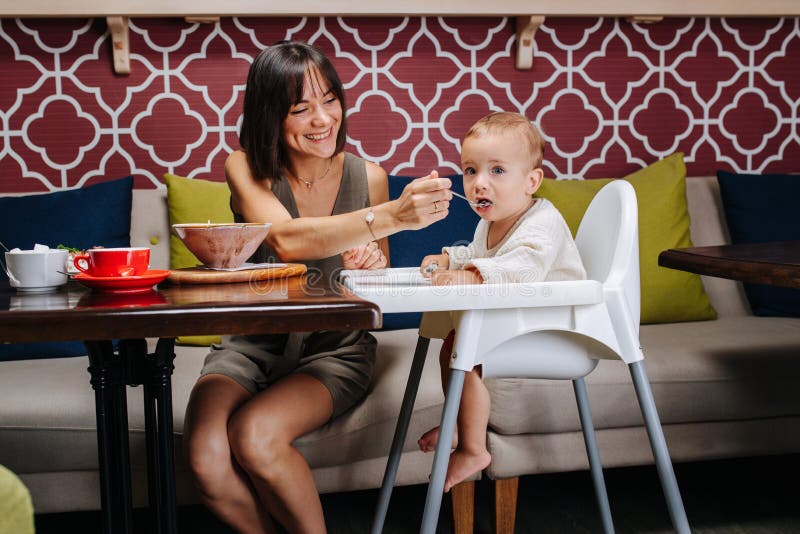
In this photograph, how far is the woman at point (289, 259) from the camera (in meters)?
1.31

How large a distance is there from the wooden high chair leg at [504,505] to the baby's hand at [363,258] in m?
0.59

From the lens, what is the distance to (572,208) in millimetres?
2277

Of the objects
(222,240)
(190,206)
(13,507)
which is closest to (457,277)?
(222,240)

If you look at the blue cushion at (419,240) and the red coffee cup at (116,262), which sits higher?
the red coffee cup at (116,262)

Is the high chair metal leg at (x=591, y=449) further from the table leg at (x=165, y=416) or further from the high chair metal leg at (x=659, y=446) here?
the table leg at (x=165, y=416)

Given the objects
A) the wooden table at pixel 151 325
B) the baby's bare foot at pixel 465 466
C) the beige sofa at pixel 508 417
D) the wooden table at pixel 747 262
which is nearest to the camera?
the wooden table at pixel 151 325

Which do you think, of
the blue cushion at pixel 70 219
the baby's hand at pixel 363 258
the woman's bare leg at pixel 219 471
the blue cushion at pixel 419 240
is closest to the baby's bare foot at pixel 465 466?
the woman's bare leg at pixel 219 471

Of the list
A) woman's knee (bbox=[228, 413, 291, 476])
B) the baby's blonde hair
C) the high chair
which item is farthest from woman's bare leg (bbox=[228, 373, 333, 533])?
the baby's blonde hair

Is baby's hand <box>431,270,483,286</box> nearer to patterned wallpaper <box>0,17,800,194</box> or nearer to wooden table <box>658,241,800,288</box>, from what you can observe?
wooden table <box>658,241,800,288</box>

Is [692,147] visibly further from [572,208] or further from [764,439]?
[764,439]

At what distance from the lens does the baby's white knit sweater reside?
1.29 metres

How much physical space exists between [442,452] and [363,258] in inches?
21.6

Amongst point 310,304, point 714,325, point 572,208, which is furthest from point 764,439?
point 310,304

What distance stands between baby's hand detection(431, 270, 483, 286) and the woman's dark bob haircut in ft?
1.87
